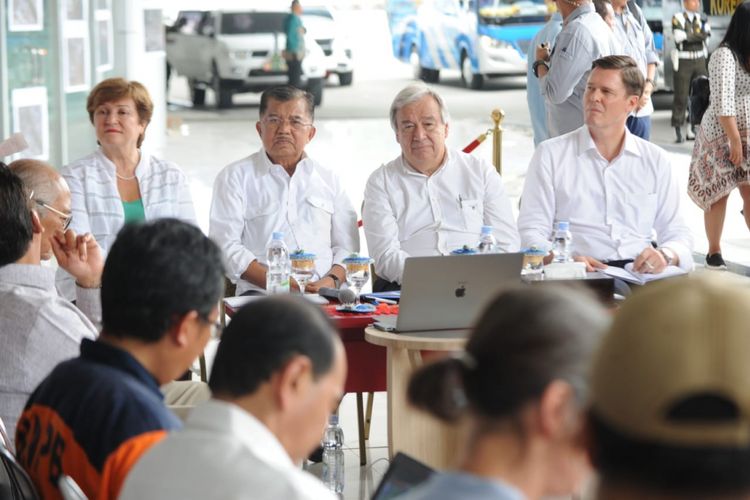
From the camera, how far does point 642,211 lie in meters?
5.23

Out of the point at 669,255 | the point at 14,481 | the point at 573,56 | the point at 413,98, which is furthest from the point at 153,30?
the point at 14,481

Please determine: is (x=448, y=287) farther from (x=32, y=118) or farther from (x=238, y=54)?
(x=238, y=54)

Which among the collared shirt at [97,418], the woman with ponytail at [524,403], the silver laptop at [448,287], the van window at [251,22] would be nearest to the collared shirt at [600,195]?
the silver laptop at [448,287]

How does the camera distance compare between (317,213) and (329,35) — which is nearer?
(317,213)

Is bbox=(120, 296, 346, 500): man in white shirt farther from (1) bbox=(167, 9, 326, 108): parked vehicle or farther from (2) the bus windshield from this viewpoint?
(2) the bus windshield

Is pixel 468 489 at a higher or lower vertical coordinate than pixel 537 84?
lower

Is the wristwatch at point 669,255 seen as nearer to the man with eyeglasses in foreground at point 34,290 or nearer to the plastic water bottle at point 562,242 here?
the plastic water bottle at point 562,242

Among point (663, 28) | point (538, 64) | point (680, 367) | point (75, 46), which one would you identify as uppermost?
point (663, 28)

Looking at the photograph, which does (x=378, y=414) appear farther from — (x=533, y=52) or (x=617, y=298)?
(x=533, y=52)

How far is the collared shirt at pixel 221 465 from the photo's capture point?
174 cm

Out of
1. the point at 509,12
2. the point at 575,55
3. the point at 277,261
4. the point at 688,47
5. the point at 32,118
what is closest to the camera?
the point at 277,261

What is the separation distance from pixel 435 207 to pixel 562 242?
1.82ft

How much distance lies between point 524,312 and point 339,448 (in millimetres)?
3384

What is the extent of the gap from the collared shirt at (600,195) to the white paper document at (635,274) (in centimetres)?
36
